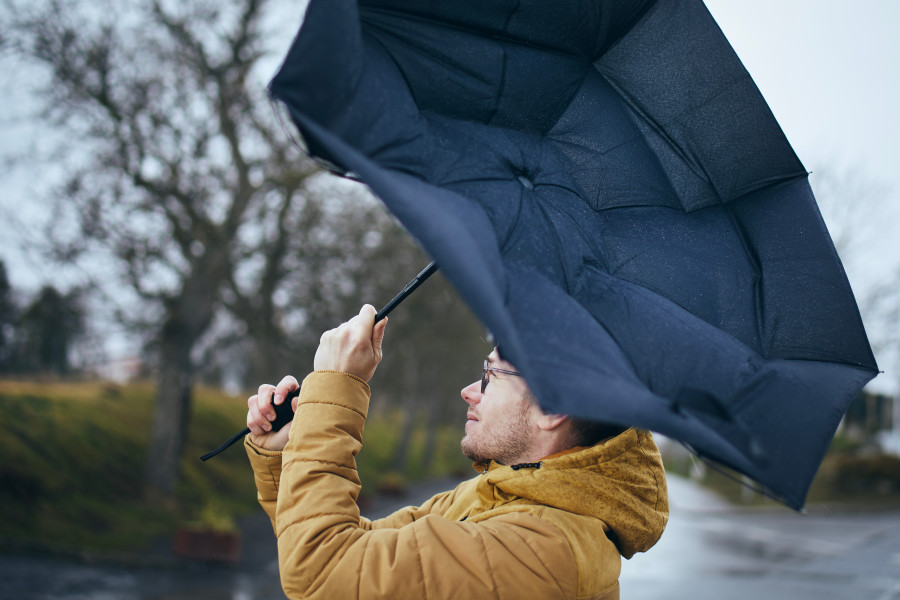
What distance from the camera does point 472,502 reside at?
2.30 meters

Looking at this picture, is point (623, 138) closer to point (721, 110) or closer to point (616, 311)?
point (721, 110)

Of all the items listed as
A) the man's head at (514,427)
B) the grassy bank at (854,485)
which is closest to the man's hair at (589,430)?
the man's head at (514,427)

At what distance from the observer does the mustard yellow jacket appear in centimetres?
173

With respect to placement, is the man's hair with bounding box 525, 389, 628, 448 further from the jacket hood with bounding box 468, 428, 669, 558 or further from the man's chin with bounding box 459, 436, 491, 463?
the man's chin with bounding box 459, 436, 491, 463

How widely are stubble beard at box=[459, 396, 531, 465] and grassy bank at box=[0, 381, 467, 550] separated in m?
9.88

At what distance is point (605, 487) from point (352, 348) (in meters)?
0.79

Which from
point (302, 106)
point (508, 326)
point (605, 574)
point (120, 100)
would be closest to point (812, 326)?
point (605, 574)

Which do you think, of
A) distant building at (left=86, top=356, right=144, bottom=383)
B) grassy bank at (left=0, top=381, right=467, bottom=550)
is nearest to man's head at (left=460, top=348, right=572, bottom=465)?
grassy bank at (left=0, top=381, right=467, bottom=550)

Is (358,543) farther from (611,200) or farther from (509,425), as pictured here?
(611,200)

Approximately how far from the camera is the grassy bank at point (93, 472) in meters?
10.9

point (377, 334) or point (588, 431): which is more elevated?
point (377, 334)

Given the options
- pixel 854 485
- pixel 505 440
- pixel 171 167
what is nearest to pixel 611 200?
pixel 505 440

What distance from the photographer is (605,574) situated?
194cm

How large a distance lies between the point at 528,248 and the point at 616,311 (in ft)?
0.96
